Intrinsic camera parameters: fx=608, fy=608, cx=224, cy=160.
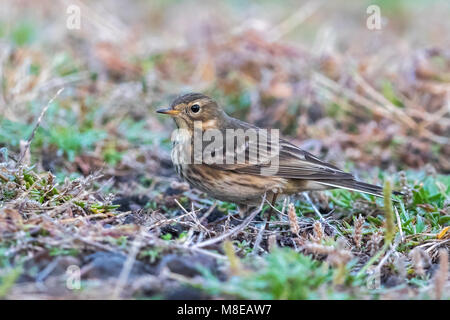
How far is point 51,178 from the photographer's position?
4.89 m

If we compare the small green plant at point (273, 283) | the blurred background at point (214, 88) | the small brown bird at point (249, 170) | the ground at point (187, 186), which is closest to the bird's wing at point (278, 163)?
the small brown bird at point (249, 170)

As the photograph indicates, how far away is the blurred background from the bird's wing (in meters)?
1.43

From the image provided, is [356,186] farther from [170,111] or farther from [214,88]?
[214,88]

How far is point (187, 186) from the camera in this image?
6160 millimetres

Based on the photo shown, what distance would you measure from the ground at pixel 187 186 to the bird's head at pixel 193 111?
698 mm

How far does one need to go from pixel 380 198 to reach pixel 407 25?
813 centimetres

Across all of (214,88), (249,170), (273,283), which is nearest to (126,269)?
(273,283)

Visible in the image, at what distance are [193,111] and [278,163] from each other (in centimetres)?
102

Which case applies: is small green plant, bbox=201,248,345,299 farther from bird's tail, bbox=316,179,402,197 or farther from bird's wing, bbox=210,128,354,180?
bird's wing, bbox=210,128,354,180

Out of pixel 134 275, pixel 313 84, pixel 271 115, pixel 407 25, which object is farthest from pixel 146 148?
pixel 407 25

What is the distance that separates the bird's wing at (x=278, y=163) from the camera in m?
5.61

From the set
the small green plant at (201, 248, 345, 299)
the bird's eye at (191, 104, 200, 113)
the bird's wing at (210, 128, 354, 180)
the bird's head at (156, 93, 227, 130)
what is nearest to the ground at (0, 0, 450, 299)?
the small green plant at (201, 248, 345, 299)

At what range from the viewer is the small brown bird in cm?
557
